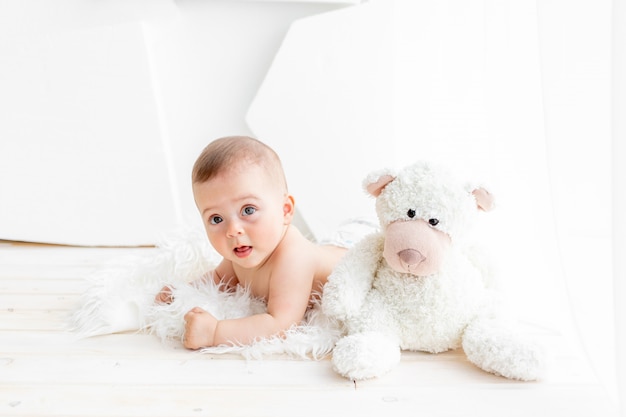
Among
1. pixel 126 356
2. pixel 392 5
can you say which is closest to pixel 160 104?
pixel 392 5

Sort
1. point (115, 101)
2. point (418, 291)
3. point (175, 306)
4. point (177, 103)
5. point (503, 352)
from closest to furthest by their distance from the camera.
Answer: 1. point (503, 352)
2. point (418, 291)
3. point (175, 306)
4. point (115, 101)
5. point (177, 103)

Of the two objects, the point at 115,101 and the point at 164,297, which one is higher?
the point at 115,101

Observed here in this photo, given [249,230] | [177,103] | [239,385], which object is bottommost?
[239,385]

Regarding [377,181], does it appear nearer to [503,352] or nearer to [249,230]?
[249,230]

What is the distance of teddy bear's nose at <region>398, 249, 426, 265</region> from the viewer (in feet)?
3.47

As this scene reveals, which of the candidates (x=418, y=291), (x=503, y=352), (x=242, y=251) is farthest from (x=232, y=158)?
(x=503, y=352)

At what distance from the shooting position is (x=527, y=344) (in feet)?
3.35

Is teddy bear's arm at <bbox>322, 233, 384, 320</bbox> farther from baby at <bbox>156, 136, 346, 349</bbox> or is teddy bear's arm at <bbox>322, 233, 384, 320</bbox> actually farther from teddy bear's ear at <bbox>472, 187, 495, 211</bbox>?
teddy bear's ear at <bbox>472, 187, 495, 211</bbox>

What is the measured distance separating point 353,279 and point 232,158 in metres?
0.32

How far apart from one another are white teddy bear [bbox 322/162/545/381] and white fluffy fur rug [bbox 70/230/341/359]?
0.24ft

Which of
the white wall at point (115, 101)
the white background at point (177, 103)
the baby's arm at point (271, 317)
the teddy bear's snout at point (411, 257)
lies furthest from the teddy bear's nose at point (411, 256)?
the white wall at point (115, 101)

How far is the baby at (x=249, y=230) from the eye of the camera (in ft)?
3.80

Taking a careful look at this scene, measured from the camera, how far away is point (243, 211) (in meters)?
Result: 1.17

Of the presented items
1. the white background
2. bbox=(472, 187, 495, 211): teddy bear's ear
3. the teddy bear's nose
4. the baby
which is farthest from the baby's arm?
the white background
